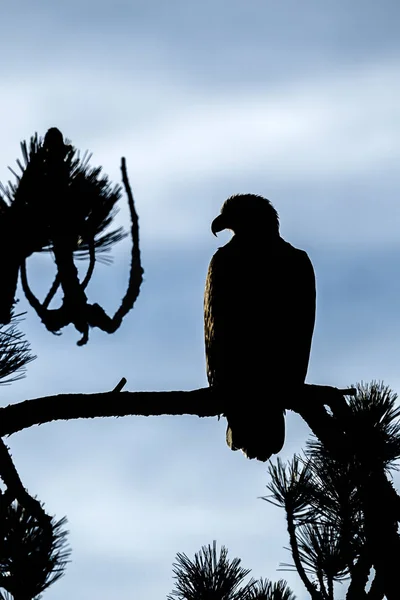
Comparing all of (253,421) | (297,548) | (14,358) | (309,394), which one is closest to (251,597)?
(297,548)

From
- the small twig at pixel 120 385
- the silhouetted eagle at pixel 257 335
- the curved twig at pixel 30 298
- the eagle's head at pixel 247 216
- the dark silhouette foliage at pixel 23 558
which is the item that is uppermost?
the eagle's head at pixel 247 216

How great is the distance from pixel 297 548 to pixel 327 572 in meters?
0.35

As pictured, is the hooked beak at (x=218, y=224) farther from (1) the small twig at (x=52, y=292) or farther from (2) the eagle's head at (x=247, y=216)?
(1) the small twig at (x=52, y=292)

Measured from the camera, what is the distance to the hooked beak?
19.9ft

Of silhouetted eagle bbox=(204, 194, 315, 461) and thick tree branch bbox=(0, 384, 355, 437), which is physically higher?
silhouetted eagle bbox=(204, 194, 315, 461)

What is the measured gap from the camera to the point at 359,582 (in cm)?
412

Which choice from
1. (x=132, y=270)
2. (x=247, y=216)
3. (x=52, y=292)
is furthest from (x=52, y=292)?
(x=247, y=216)

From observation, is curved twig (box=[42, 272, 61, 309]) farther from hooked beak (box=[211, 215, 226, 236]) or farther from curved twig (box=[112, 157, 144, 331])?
hooked beak (box=[211, 215, 226, 236])

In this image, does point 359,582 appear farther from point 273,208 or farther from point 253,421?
point 273,208

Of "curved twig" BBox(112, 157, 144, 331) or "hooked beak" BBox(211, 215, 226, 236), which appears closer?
"curved twig" BBox(112, 157, 144, 331)

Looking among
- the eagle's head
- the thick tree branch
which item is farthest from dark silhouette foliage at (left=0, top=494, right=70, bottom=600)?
the eagle's head

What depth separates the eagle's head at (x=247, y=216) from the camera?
5777 mm

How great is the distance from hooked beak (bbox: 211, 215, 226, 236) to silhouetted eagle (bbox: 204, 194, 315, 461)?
0.70 meters

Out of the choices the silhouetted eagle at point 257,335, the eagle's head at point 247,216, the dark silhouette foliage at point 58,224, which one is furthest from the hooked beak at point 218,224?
the dark silhouette foliage at point 58,224
